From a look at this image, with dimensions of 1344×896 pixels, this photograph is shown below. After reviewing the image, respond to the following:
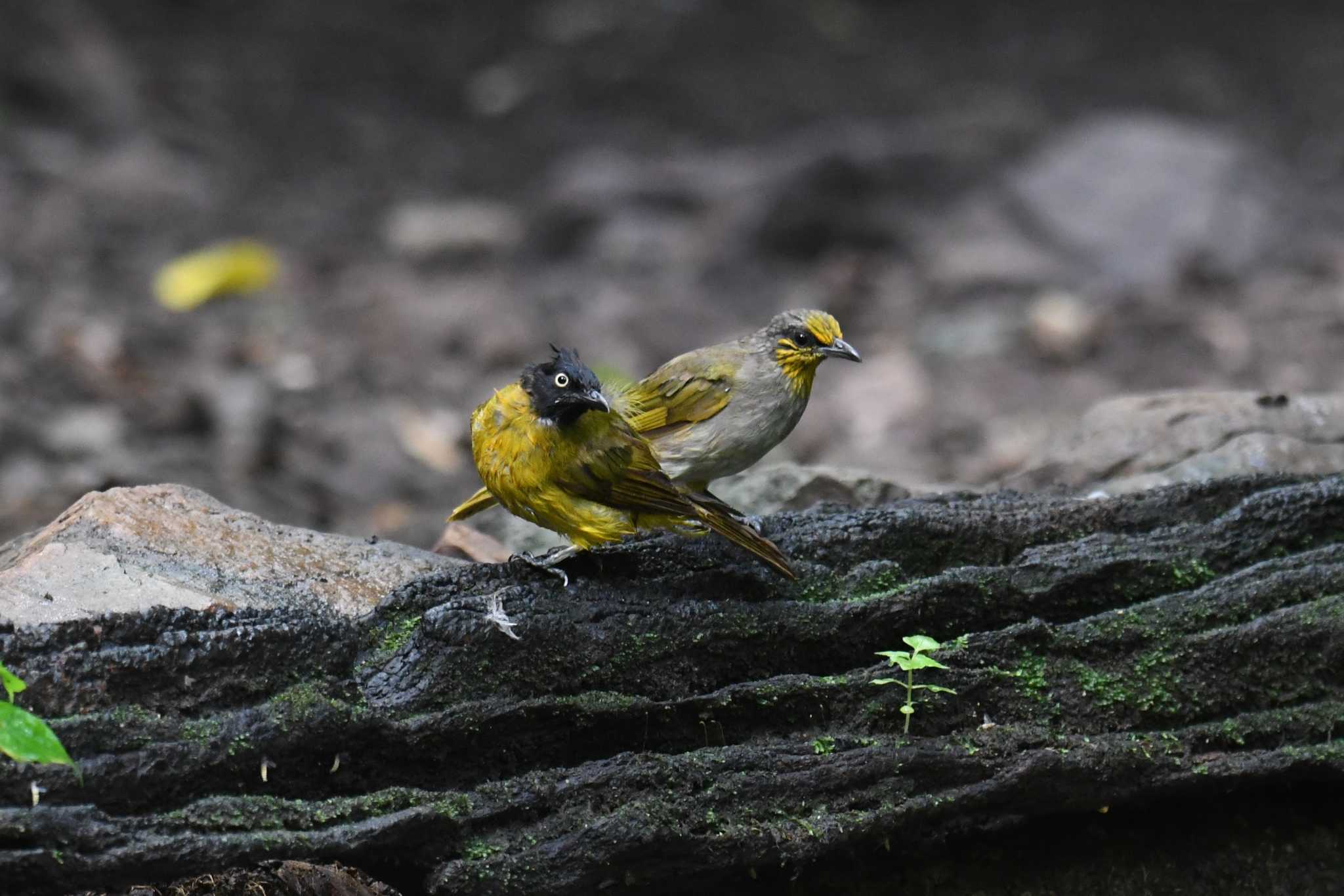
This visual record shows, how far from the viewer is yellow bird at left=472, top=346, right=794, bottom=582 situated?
4.28 m

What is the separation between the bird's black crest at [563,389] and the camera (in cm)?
429

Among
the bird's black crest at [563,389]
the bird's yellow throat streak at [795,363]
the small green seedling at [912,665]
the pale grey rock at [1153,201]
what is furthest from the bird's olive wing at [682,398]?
the pale grey rock at [1153,201]

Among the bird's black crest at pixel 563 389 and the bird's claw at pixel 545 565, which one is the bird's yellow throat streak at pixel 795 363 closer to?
the bird's black crest at pixel 563 389

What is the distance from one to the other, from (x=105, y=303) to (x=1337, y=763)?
30.6 feet

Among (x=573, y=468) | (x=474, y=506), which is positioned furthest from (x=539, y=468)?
(x=474, y=506)

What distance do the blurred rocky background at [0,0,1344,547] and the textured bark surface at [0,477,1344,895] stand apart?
354 centimetres

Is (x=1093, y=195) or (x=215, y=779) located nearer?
(x=215, y=779)

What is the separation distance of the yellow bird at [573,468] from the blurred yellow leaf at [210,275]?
736 centimetres

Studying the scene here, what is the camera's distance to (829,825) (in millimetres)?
3684

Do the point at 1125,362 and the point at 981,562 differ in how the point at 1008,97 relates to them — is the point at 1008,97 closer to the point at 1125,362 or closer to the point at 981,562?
the point at 1125,362

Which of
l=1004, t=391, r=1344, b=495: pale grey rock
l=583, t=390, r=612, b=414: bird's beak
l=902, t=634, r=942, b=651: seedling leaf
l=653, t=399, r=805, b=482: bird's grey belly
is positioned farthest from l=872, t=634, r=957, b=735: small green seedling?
l=1004, t=391, r=1344, b=495: pale grey rock

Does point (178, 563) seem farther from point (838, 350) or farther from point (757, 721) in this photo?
point (838, 350)

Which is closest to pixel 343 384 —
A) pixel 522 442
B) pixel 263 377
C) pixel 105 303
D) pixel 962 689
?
pixel 263 377

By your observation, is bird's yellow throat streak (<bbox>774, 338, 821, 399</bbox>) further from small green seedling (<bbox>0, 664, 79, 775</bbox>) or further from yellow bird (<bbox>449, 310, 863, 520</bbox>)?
small green seedling (<bbox>0, 664, 79, 775</bbox>)
